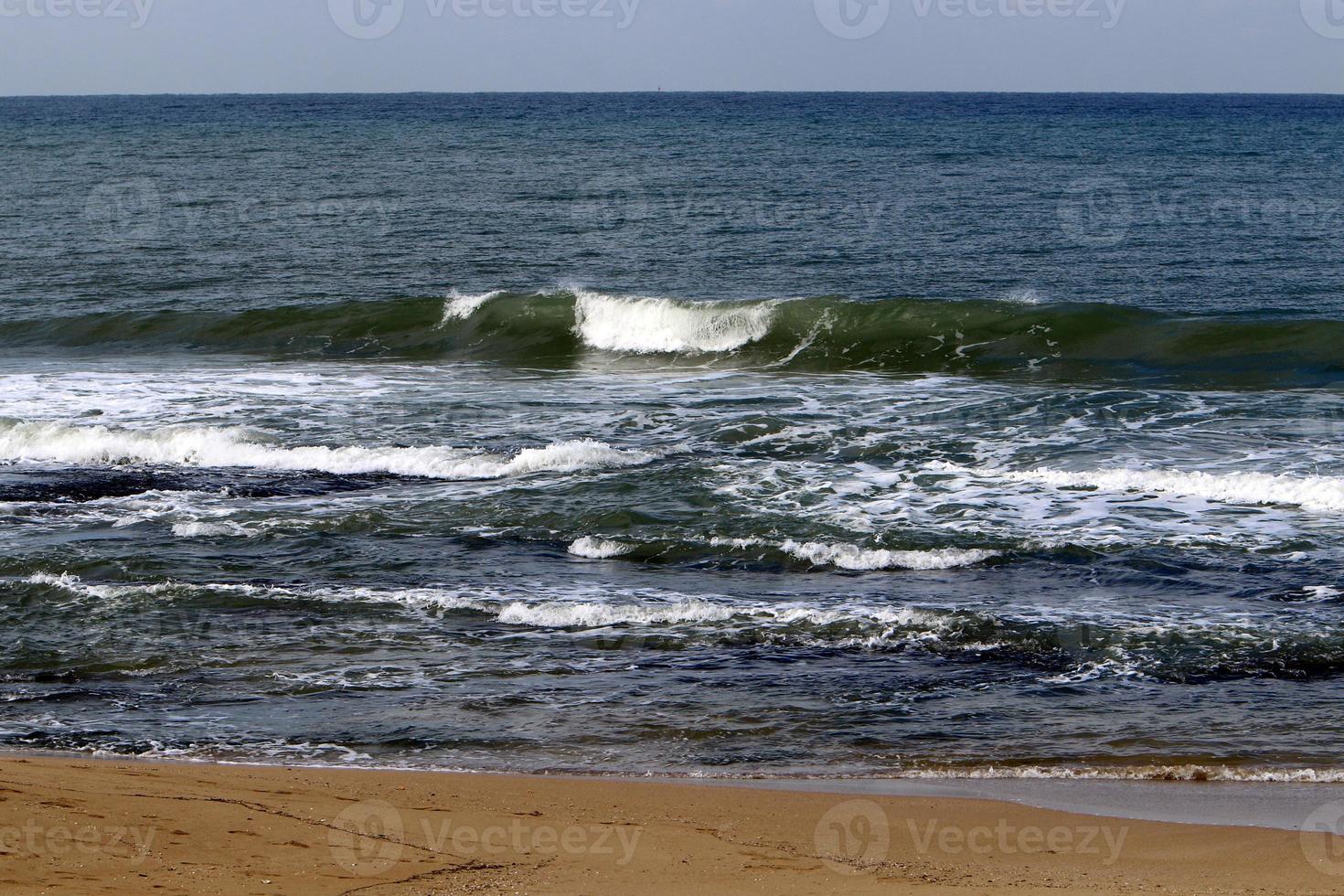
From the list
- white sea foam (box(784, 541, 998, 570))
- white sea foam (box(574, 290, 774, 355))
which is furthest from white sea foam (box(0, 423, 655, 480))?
white sea foam (box(574, 290, 774, 355))

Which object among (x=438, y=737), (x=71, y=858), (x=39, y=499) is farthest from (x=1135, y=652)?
(x=39, y=499)

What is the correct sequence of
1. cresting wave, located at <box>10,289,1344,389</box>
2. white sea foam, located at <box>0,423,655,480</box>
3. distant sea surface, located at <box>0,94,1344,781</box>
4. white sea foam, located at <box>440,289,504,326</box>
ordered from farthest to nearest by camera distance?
white sea foam, located at <box>440,289,504,326</box>
cresting wave, located at <box>10,289,1344,389</box>
white sea foam, located at <box>0,423,655,480</box>
distant sea surface, located at <box>0,94,1344,781</box>

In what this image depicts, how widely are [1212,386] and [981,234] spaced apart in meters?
14.6

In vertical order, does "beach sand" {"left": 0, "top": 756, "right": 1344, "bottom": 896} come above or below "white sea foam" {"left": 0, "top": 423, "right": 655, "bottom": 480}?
below

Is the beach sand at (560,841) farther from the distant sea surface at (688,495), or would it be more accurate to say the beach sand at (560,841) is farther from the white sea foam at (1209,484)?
the white sea foam at (1209,484)

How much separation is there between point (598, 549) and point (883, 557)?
267 centimetres

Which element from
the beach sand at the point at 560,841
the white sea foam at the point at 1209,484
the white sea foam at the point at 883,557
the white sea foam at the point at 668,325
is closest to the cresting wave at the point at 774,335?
the white sea foam at the point at 668,325

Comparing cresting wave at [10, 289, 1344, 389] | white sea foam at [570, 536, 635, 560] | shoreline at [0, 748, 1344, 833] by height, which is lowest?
shoreline at [0, 748, 1344, 833]

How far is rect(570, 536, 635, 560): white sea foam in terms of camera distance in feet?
39.3

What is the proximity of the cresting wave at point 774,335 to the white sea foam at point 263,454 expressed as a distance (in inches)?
317

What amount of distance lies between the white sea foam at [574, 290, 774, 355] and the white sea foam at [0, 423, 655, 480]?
8.64 m

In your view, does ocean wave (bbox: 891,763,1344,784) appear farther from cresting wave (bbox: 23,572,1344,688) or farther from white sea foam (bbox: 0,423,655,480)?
white sea foam (bbox: 0,423,655,480)

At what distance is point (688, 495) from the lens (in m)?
13.6

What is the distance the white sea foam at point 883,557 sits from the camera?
456 inches
